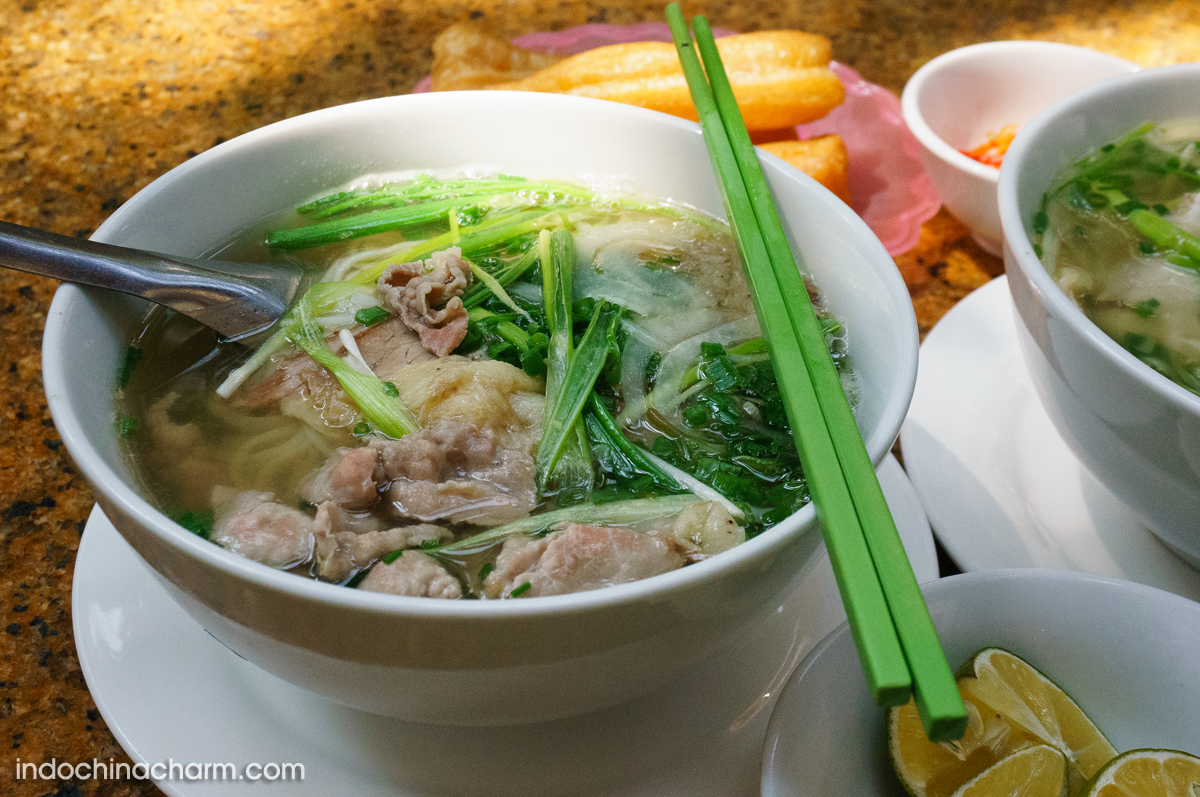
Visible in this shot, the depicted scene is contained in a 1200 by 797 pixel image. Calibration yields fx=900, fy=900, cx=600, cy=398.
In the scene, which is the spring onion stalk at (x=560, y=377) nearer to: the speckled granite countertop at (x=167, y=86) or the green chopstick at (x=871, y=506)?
the green chopstick at (x=871, y=506)

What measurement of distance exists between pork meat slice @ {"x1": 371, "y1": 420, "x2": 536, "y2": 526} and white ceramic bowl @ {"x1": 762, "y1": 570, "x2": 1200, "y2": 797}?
0.39 metres

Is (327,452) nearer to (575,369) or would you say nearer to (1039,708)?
(575,369)

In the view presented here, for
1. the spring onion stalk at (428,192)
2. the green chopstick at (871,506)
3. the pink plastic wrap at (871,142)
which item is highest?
the green chopstick at (871,506)

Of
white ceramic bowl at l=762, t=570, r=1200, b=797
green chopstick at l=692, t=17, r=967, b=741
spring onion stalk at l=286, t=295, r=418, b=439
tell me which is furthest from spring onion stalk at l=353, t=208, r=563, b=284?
white ceramic bowl at l=762, t=570, r=1200, b=797

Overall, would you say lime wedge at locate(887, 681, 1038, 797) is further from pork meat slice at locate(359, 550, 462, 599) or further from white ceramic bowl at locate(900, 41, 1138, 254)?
white ceramic bowl at locate(900, 41, 1138, 254)

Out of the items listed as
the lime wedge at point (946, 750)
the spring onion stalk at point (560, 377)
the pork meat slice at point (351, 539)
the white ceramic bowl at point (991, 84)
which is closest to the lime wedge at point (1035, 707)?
the lime wedge at point (946, 750)

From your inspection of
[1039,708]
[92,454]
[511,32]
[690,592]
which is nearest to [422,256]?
[92,454]

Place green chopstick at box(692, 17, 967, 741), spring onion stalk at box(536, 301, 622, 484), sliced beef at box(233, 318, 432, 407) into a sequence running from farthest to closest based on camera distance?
sliced beef at box(233, 318, 432, 407), spring onion stalk at box(536, 301, 622, 484), green chopstick at box(692, 17, 967, 741)

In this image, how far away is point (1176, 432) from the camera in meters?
1.04

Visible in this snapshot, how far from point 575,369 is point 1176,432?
72cm

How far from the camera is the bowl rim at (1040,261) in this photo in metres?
1.03

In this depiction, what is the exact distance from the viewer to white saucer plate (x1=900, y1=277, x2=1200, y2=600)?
1.31 meters

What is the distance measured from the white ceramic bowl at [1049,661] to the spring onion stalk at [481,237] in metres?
0.82

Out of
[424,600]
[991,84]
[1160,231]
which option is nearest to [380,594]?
[424,600]
